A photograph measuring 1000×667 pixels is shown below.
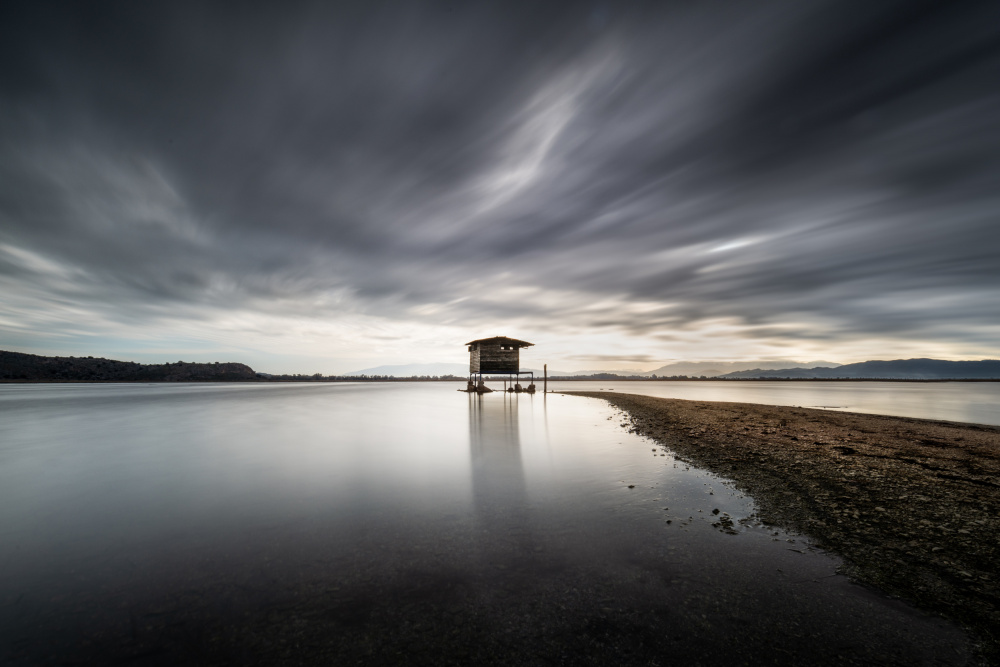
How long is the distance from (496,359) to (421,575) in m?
51.4

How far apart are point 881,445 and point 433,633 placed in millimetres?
17227

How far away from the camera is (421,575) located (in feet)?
18.8

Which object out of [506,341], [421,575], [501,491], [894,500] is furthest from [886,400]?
[421,575]

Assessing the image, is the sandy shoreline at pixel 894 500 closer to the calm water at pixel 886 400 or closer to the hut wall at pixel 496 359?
the calm water at pixel 886 400

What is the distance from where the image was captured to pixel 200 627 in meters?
4.49

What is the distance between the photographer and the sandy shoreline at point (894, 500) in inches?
198

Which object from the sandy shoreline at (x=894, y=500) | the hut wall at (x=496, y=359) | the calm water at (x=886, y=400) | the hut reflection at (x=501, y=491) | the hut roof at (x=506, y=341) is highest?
the hut roof at (x=506, y=341)

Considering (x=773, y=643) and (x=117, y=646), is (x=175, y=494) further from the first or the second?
(x=773, y=643)

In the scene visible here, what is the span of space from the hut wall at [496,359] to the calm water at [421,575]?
146ft

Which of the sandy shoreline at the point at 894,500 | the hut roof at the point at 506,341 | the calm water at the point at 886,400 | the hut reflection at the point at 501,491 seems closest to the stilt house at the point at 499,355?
the hut roof at the point at 506,341

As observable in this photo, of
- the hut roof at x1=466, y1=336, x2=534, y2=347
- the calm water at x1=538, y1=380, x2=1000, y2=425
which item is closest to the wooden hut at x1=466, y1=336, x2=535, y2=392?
the hut roof at x1=466, y1=336, x2=534, y2=347

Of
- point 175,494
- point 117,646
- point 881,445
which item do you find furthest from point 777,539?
point 175,494

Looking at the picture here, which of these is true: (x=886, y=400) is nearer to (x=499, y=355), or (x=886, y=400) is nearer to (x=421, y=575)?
(x=499, y=355)

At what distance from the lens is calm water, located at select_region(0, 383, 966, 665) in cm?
405
